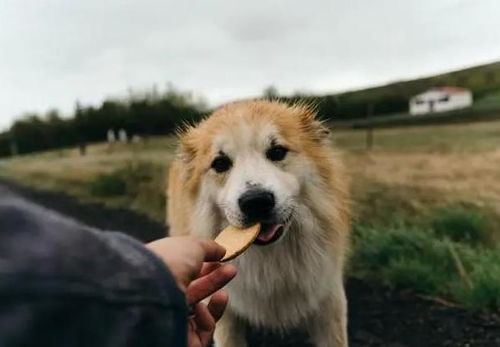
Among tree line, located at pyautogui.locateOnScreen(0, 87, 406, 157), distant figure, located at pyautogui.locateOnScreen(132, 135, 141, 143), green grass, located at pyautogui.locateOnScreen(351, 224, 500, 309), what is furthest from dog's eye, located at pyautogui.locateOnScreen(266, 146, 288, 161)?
distant figure, located at pyautogui.locateOnScreen(132, 135, 141, 143)

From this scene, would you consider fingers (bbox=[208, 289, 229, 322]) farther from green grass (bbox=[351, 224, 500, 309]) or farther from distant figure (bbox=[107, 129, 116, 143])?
distant figure (bbox=[107, 129, 116, 143])

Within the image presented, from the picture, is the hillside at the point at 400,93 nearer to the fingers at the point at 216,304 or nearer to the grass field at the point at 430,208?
the grass field at the point at 430,208

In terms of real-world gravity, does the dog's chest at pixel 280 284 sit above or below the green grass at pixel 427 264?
above

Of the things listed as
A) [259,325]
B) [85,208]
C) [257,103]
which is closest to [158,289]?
[257,103]

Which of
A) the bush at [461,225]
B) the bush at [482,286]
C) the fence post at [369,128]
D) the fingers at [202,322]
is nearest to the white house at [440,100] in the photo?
the fence post at [369,128]

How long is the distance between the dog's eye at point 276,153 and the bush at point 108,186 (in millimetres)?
2572

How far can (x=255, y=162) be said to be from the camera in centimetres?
231

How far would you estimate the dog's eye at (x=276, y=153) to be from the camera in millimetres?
2373

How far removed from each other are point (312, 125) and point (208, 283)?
1.71 m

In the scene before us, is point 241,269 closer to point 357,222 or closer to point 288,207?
point 288,207

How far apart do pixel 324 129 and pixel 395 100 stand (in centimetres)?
138

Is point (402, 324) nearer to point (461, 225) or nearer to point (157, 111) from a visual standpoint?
point (461, 225)

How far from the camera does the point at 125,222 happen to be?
4.51 m

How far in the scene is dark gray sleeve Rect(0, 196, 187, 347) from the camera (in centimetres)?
49
